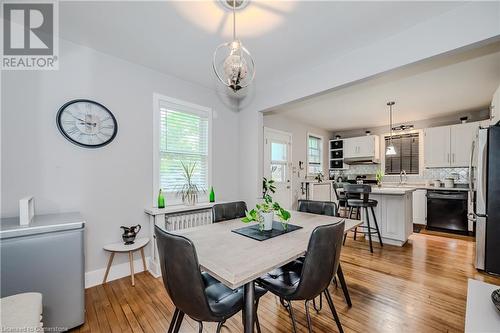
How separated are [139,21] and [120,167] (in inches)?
63.9

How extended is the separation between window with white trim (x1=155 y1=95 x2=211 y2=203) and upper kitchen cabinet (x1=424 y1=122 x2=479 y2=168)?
17.3 feet

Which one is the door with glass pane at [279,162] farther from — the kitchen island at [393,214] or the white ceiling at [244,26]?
the white ceiling at [244,26]

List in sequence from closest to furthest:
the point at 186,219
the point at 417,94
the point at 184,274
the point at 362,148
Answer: the point at 184,274 → the point at 186,219 → the point at 417,94 → the point at 362,148

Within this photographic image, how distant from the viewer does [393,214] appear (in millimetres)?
3605

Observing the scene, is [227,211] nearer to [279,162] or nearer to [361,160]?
[279,162]

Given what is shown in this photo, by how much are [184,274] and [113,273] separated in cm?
208

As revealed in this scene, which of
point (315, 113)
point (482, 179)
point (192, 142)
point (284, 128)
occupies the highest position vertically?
point (315, 113)

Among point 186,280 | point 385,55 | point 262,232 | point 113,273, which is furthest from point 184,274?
point 385,55

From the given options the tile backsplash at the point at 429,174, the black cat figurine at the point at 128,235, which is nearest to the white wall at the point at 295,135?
the tile backsplash at the point at 429,174

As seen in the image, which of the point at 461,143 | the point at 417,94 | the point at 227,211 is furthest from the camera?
the point at 461,143

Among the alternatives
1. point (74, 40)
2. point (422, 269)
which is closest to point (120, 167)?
point (74, 40)

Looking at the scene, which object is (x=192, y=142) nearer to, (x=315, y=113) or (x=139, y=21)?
(x=139, y=21)

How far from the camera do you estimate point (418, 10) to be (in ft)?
5.98

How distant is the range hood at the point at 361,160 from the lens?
6158 millimetres
